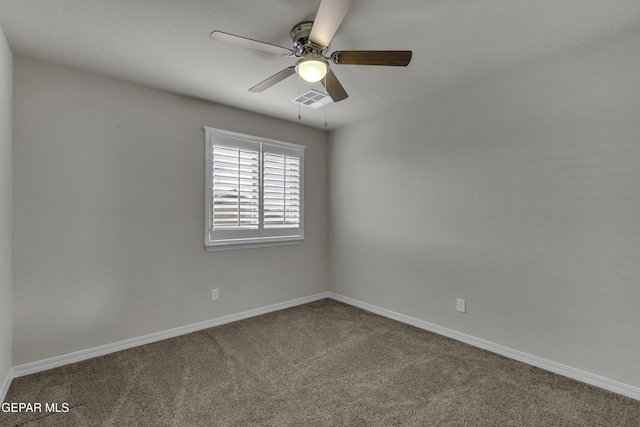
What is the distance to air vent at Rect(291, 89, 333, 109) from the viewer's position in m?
3.14

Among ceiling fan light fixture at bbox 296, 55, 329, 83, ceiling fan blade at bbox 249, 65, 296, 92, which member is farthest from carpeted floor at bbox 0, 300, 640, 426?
ceiling fan blade at bbox 249, 65, 296, 92

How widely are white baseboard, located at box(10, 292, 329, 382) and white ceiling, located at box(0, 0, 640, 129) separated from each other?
7.88 feet

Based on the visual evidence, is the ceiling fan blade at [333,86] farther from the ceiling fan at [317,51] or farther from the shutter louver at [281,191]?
the shutter louver at [281,191]

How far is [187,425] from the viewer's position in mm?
1800

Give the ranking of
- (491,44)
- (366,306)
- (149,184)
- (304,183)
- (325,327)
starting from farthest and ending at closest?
(304,183), (366,306), (325,327), (149,184), (491,44)

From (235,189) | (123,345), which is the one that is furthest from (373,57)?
(123,345)

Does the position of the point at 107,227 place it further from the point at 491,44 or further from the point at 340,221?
the point at 491,44

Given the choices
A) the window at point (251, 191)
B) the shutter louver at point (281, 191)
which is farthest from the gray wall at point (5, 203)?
the shutter louver at point (281, 191)

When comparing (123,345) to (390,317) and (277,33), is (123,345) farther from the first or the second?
(277,33)

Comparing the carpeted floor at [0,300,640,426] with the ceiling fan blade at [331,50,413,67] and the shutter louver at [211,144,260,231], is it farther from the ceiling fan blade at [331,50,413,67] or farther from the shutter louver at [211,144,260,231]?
the ceiling fan blade at [331,50,413,67]

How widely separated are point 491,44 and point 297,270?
319cm

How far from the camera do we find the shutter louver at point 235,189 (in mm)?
3395

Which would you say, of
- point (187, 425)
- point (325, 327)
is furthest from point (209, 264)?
point (187, 425)

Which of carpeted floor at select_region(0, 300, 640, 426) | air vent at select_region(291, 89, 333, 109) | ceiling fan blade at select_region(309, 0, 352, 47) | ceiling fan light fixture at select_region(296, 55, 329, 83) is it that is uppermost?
air vent at select_region(291, 89, 333, 109)
